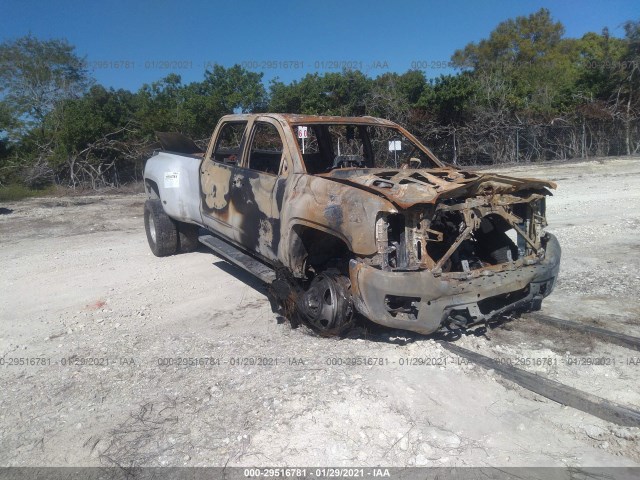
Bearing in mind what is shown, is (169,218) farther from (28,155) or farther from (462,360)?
(28,155)

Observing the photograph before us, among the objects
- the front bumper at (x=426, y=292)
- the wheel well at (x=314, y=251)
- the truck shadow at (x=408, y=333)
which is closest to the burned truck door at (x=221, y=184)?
the wheel well at (x=314, y=251)

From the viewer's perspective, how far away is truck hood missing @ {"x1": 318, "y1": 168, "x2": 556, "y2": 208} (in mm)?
3957

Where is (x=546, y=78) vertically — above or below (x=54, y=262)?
above

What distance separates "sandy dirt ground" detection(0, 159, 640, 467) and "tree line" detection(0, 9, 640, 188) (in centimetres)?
1452

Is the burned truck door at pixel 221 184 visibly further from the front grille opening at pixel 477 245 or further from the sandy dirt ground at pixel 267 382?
the front grille opening at pixel 477 245

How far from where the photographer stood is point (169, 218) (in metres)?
8.07

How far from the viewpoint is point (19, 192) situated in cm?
1806

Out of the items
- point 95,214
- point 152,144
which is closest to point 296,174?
point 95,214

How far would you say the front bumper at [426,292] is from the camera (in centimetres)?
398

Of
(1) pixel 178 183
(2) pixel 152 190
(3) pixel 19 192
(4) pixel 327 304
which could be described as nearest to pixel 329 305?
(4) pixel 327 304

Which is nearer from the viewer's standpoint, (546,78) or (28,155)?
(28,155)

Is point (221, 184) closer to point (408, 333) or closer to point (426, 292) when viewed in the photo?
point (408, 333)

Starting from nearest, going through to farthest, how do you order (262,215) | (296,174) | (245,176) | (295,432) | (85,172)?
(295,432)
(296,174)
(262,215)
(245,176)
(85,172)

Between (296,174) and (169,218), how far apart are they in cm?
371
